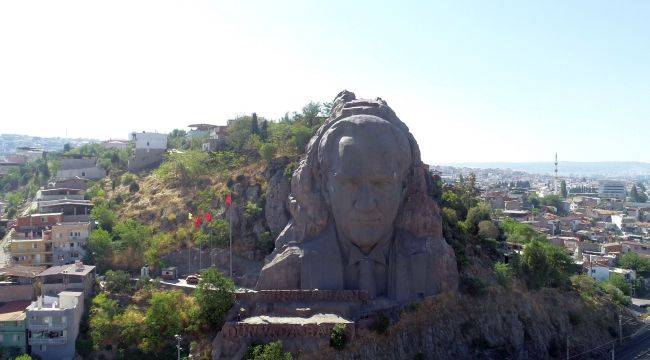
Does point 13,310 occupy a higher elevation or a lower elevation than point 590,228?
higher

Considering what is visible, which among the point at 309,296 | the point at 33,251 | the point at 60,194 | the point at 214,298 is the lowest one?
the point at 214,298

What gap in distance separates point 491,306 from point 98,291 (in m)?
21.8

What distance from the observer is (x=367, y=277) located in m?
27.8

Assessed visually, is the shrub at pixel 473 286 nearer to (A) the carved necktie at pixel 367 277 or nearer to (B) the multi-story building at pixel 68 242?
(A) the carved necktie at pixel 367 277

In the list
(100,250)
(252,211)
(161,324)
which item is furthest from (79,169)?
(161,324)

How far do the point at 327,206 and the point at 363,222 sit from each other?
2.29 m

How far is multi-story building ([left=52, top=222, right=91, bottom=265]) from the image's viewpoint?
35.7 metres

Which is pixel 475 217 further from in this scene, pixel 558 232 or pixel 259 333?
pixel 558 232

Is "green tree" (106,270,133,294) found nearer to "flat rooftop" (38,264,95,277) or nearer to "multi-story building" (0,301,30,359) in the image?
"flat rooftop" (38,264,95,277)

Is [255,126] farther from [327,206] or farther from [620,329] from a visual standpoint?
[620,329]

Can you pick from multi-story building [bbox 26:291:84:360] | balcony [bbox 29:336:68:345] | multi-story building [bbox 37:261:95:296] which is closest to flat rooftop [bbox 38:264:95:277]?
multi-story building [bbox 37:261:95:296]

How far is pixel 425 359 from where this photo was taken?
27.1m

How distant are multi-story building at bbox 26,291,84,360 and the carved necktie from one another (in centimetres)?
1402

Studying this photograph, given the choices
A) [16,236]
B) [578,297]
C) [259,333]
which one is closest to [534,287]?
[578,297]
